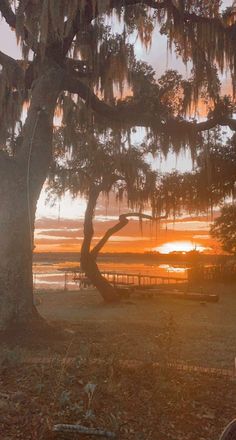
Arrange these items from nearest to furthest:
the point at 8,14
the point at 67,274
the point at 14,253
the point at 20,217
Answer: the point at 14,253
the point at 20,217
the point at 8,14
the point at 67,274

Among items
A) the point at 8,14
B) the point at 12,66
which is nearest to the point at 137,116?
the point at 12,66

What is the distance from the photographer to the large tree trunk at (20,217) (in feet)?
28.3

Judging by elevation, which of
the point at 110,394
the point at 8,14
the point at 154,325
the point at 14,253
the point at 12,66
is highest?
the point at 8,14

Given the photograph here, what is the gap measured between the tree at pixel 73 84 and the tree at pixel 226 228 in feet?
61.8

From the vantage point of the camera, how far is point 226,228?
33031 mm

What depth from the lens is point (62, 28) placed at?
888cm

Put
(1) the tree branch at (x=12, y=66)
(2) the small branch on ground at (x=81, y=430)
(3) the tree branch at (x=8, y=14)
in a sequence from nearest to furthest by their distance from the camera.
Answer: (2) the small branch on ground at (x=81, y=430) < (3) the tree branch at (x=8, y=14) < (1) the tree branch at (x=12, y=66)

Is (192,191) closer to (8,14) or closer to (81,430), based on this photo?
(8,14)

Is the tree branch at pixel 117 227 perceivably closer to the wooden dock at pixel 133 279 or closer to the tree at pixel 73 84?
the wooden dock at pixel 133 279

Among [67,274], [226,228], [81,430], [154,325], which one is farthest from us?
[67,274]

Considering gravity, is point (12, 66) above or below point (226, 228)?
above

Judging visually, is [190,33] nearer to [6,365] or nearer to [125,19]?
[125,19]

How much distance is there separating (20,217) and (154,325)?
5380 millimetres

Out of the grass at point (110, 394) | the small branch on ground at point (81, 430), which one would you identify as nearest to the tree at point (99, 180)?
the grass at point (110, 394)
